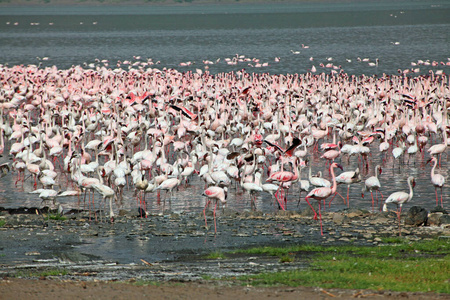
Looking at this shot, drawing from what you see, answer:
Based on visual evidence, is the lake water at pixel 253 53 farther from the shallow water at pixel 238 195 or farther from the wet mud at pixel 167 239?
the wet mud at pixel 167 239

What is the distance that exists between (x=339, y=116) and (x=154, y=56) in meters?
38.1

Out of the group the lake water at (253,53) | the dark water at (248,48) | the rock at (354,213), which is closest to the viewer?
the rock at (354,213)

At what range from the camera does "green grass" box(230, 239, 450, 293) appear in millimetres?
7898

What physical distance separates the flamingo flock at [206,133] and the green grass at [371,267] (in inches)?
107

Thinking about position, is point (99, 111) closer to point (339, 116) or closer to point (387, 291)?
point (339, 116)

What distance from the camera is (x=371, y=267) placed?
345 inches

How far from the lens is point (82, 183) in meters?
13.8

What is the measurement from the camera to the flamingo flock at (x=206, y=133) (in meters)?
15.0

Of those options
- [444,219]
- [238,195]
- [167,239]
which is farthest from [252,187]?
[444,219]

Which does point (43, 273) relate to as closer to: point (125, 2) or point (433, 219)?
point (433, 219)

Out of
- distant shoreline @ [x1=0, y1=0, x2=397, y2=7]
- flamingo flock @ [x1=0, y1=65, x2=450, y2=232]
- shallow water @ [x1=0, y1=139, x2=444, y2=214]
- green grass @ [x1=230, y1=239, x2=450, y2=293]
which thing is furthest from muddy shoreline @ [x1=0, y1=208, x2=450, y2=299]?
distant shoreline @ [x1=0, y1=0, x2=397, y2=7]

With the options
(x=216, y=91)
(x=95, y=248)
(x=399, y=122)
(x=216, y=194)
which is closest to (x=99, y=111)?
(x=216, y=91)

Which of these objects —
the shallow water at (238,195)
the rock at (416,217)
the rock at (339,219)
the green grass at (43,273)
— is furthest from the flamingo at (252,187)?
the green grass at (43,273)

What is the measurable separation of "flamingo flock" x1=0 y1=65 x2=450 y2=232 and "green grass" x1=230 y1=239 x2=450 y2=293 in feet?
8.88
